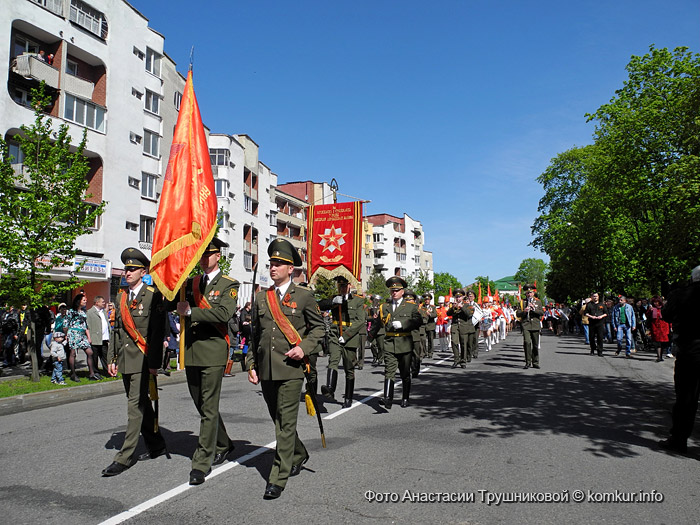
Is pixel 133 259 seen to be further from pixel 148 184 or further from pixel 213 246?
pixel 148 184

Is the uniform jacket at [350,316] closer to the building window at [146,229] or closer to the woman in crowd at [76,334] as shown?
the woman in crowd at [76,334]

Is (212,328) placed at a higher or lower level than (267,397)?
higher

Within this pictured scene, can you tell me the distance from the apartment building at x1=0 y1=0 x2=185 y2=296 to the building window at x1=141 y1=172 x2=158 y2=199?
54mm

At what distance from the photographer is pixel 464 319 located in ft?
51.0

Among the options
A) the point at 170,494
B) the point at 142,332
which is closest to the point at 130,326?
the point at 142,332

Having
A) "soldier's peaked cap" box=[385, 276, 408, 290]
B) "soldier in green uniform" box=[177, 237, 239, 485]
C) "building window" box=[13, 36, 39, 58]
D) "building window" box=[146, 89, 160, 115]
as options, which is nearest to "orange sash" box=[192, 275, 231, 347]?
"soldier in green uniform" box=[177, 237, 239, 485]

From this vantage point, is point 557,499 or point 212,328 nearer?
point 557,499

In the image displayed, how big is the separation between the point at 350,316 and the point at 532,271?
14421 centimetres

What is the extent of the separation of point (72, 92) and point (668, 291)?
95.0 ft

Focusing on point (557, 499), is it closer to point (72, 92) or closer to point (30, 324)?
point (30, 324)

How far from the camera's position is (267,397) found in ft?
16.7

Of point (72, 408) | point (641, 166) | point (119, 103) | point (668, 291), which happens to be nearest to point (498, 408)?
point (668, 291)

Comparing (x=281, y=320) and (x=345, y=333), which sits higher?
(x=281, y=320)

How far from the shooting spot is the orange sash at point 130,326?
Answer: 5480 mm
